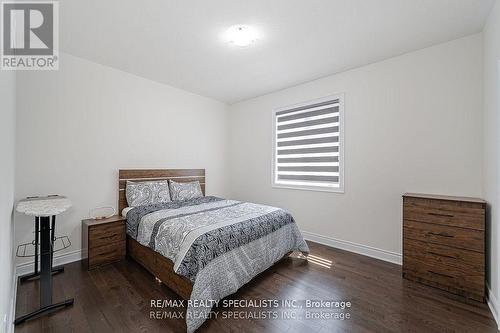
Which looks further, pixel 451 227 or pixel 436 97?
pixel 436 97

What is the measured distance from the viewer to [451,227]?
83.0 inches

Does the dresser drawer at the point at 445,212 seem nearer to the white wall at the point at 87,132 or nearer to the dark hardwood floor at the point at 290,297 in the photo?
the dark hardwood floor at the point at 290,297

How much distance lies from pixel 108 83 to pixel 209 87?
1.54m

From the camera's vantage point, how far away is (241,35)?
230cm

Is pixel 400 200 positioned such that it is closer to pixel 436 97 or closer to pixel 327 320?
pixel 436 97

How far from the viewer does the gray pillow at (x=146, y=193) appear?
3062mm

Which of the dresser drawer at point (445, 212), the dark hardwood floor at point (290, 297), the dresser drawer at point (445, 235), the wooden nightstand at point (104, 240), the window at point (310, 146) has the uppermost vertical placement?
the window at point (310, 146)

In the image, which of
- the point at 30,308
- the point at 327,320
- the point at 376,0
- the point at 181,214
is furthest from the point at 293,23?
the point at 30,308

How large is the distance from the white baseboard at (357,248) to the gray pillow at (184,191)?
78.4 inches

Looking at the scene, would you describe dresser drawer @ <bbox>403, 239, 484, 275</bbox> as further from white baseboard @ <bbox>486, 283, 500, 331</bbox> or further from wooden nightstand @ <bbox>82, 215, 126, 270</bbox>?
wooden nightstand @ <bbox>82, 215, 126, 270</bbox>

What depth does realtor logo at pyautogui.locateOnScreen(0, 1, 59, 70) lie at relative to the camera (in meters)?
1.81

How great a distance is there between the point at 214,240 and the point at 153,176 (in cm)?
206

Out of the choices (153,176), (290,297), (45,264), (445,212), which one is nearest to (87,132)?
(153,176)

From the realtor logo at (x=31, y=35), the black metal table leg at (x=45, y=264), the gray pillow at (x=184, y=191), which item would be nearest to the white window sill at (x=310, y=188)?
the gray pillow at (x=184, y=191)
